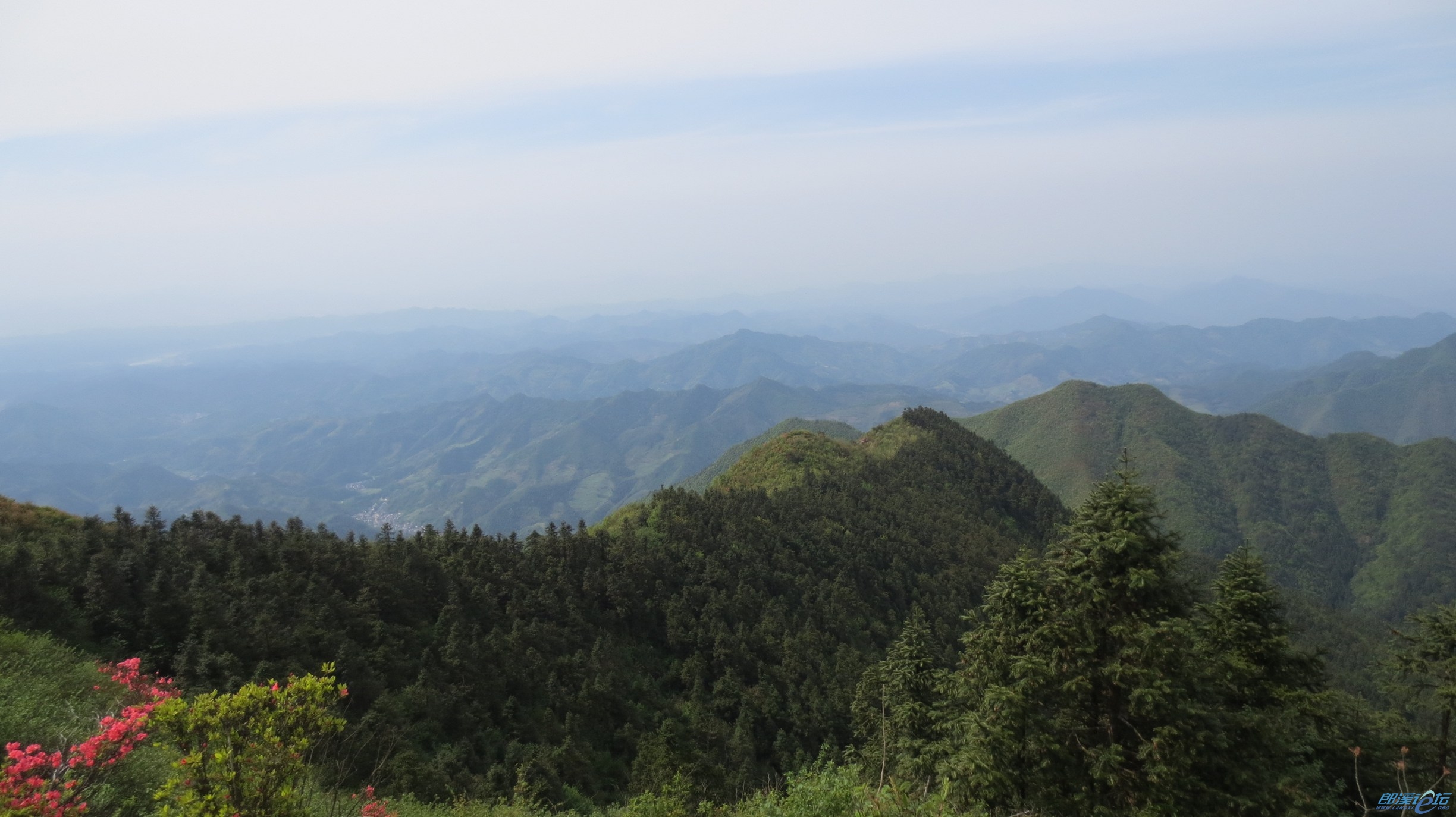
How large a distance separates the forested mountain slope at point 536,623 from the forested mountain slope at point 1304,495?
110m

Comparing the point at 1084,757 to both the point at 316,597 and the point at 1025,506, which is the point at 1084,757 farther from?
the point at 1025,506

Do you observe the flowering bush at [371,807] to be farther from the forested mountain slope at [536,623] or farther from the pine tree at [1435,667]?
the pine tree at [1435,667]

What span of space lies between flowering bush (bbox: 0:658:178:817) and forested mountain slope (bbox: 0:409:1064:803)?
13.9m

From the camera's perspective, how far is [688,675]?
4556 cm

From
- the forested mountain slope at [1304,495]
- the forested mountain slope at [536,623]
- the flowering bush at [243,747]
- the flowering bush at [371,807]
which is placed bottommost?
the forested mountain slope at [1304,495]

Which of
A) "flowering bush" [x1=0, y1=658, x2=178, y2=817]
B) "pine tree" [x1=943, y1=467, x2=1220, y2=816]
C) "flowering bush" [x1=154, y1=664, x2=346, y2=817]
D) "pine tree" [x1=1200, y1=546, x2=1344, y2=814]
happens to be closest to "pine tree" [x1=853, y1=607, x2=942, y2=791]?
"pine tree" [x1=943, y1=467, x2=1220, y2=816]

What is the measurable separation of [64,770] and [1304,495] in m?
231

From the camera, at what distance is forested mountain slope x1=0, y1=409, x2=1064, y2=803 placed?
26.9 m

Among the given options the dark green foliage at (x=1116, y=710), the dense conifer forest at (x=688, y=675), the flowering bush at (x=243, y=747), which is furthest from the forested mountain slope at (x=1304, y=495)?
the flowering bush at (x=243, y=747)

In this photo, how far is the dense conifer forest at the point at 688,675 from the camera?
14234 millimetres

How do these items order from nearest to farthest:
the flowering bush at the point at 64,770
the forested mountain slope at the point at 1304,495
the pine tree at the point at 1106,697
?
the flowering bush at the point at 64,770 → the pine tree at the point at 1106,697 → the forested mountain slope at the point at 1304,495

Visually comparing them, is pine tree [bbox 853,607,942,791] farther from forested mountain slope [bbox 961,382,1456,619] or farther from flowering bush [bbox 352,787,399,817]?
forested mountain slope [bbox 961,382,1456,619]

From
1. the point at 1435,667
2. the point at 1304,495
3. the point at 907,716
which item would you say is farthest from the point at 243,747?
the point at 1304,495

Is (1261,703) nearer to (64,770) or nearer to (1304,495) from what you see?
(64,770)
